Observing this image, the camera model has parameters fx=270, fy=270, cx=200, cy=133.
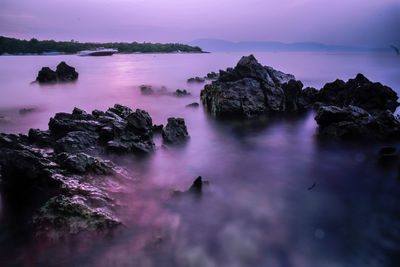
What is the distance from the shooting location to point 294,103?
2256cm

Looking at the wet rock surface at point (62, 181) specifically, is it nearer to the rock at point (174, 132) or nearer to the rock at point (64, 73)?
the rock at point (174, 132)

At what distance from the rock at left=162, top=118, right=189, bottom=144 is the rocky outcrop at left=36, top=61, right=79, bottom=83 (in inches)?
1179

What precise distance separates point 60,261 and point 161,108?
17867 millimetres

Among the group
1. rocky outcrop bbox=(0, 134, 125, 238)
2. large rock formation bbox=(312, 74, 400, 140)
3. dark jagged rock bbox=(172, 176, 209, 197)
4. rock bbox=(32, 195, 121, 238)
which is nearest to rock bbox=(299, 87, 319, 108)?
large rock formation bbox=(312, 74, 400, 140)

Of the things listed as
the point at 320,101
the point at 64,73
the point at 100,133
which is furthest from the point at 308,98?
the point at 64,73

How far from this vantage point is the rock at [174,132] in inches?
553

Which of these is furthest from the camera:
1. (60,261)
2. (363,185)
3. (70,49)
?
(70,49)

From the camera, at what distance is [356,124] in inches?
585

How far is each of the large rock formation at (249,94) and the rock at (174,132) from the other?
6.07 metres

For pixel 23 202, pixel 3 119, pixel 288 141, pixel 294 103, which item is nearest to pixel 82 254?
pixel 23 202

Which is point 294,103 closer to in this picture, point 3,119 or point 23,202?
point 23,202

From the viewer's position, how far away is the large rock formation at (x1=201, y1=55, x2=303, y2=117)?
2047 cm

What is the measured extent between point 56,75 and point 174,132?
31229 millimetres

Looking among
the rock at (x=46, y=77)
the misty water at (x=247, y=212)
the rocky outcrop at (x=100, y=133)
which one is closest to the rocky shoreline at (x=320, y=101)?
the misty water at (x=247, y=212)
